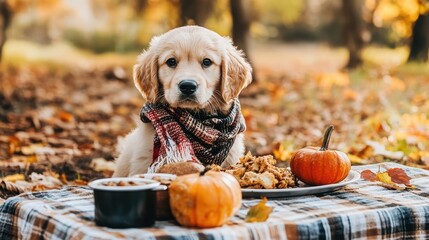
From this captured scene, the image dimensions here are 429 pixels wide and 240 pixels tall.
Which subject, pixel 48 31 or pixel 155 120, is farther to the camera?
pixel 48 31

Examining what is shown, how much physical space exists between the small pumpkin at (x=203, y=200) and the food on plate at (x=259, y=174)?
0.49 m

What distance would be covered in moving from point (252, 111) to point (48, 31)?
67.0 ft

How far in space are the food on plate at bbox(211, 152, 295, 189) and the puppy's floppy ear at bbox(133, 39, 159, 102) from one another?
37.8 inches

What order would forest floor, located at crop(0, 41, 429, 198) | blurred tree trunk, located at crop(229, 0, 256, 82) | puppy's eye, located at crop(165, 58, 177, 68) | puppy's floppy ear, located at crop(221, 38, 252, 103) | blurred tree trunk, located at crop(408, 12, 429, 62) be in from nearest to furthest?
puppy's eye, located at crop(165, 58, 177, 68), puppy's floppy ear, located at crop(221, 38, 252, 103), forest floor, located at crop(0, 41, 429, 198), blurred tree trunk, located at crop(229, 0, 256, 82), blurred tree trunk, located at crop(408, 12, 429, 62)

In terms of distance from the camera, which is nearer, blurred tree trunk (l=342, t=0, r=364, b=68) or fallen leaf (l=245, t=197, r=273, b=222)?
fallen leaf (l=245, t=197, r=273, b=222)

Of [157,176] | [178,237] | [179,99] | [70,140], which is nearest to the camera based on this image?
[178,237]

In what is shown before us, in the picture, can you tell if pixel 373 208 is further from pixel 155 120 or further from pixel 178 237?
pixel 155 120

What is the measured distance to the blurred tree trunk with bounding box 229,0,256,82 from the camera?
41.5 ft

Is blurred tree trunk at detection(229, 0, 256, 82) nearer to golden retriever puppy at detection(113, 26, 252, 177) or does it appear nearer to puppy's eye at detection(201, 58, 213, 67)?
golden retriever puppy at detection(113, 26, 252, 177)

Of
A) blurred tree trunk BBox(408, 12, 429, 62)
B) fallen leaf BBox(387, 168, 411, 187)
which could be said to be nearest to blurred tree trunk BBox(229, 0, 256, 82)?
blurred tree trunk BBox(408, 12, 429, 62)

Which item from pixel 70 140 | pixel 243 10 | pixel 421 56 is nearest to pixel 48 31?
pixel 421 56

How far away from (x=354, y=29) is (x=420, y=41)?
2.98 meters

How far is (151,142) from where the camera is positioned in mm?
4332

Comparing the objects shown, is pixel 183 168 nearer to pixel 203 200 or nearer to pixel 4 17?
pixel 203 200
